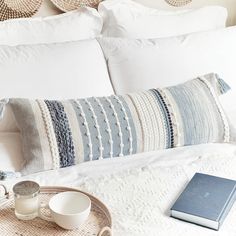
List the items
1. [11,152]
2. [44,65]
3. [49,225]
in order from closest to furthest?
[49,225] → [11,152] → [44,65]

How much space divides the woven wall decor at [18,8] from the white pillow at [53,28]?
9 centimetres

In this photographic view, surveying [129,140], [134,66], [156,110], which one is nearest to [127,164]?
[129,140]

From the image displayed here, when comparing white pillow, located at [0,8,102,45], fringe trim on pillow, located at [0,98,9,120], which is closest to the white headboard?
white pillow, located at [0,8,102,45]

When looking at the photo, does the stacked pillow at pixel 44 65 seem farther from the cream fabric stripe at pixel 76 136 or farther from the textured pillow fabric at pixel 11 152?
the cream fabric stripe at pixel 76 136

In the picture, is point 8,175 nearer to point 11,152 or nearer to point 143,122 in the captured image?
point 11,152

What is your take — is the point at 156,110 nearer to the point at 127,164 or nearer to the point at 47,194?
the point at 127,164

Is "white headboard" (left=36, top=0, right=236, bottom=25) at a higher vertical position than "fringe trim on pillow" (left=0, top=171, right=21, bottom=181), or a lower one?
higher

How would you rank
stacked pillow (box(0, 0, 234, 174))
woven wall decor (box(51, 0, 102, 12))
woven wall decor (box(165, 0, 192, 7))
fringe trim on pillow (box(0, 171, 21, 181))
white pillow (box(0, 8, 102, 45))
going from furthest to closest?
woven wall decor (box(165, 0, 192, 7)) < woven wall decor (box(51, 0, 102, 12)) < white pillow (box(0, 8, 102, 45)) < stacked pillow (box(0, 0, 234, 174)) < fringe trim on pillow (box(0, 171, 21, 181))

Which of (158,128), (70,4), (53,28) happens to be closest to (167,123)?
(158,128)

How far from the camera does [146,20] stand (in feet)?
6.81

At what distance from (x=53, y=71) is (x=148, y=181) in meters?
0.56

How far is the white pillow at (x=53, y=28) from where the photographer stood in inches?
70.9

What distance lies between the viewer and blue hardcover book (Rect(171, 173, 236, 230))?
119 centimetres

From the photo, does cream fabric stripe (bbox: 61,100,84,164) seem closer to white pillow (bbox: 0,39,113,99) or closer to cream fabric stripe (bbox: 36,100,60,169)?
cream fabric stripe (bbox: 36,100,60,169)
